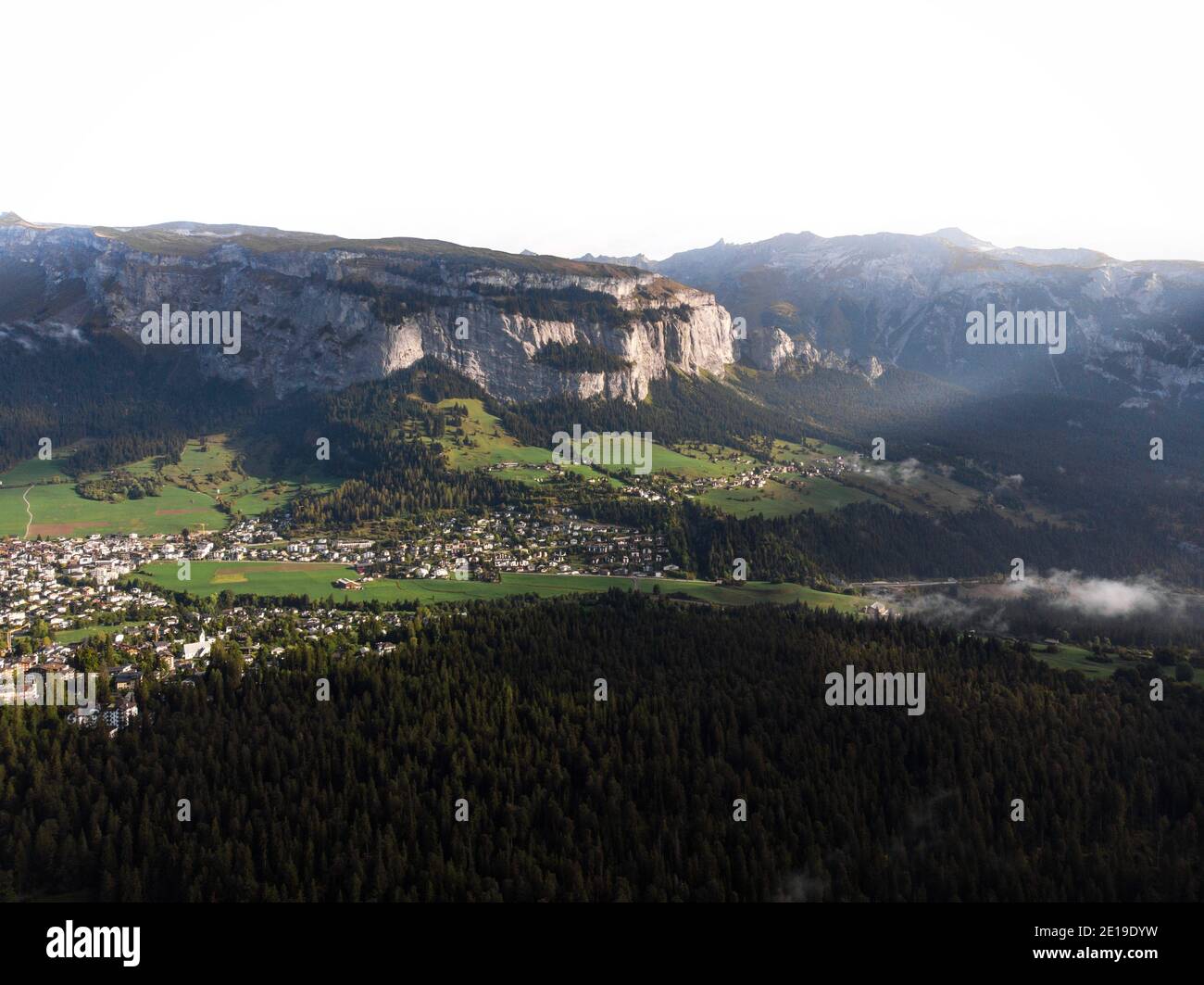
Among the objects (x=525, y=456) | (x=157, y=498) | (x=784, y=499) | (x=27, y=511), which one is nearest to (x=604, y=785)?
(x=784, y=499)

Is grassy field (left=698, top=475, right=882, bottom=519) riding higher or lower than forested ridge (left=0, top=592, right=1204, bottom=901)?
higher

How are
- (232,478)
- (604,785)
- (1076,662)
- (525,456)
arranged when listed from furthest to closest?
(525,456) < (232,478) < (1076,662) < (604,785)

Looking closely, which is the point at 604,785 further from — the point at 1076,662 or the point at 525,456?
the point at 525,456

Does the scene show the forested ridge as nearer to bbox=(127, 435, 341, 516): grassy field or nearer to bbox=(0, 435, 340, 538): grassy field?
bbox=(0, 435, 340, 538): grassy field

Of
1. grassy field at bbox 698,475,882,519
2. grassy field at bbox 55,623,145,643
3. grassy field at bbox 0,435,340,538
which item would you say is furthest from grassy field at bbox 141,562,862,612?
grassy field at bbox 698,475,882,519

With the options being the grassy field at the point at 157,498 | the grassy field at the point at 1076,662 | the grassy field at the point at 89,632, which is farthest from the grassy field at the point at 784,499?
the grassy field at the point at 89,632

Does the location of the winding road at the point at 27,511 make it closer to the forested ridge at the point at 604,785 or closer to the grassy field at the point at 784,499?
the forested ridge at the point at 604,785

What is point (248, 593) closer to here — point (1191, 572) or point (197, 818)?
point (197, 818)
